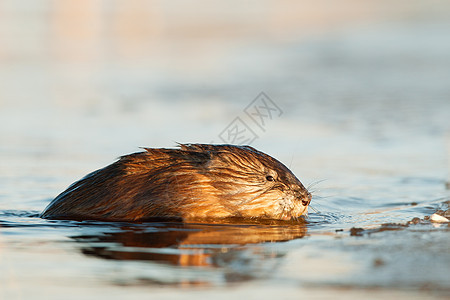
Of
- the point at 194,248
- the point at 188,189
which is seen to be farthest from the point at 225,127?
the point at 194,248

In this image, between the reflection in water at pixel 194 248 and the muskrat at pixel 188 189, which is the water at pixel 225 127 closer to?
the reflection in water at pixel 194 248

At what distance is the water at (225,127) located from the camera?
4707mm

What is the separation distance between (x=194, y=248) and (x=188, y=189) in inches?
43.5

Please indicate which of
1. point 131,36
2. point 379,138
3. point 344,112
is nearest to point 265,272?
point 379,138

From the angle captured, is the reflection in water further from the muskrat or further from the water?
the muskrat

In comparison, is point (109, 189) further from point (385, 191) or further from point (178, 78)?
point (178, 78)

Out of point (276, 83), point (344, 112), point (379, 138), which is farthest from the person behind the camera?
point (276, 83)

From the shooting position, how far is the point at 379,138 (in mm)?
11117

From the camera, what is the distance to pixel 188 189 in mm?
6488

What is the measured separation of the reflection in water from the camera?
468 centimetres

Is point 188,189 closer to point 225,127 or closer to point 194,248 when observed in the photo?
point 194,248

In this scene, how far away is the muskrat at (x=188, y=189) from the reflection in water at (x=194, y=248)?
20cm

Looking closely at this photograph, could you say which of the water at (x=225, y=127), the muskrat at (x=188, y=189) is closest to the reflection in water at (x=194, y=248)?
the water at (x=225, y=127)

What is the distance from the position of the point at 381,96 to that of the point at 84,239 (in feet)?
30.2
